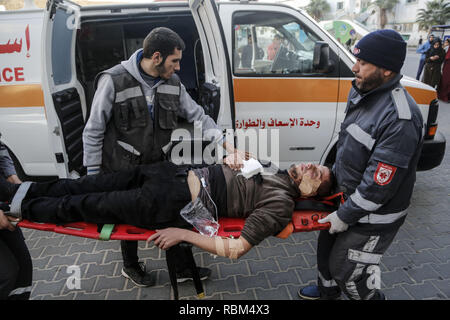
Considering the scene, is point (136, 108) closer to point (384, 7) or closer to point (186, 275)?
point (186, 275)

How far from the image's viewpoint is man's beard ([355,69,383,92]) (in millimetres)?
1811

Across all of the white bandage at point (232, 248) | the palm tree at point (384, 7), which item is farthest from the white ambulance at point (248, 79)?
the palm tree at point (384, 7)

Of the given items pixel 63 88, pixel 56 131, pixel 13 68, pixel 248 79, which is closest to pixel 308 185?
pixel 248 79

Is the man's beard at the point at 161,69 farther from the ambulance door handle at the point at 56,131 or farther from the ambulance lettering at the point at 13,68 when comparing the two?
the ambulance lettering at the point at 13,68

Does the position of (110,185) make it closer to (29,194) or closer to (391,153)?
(29,194)

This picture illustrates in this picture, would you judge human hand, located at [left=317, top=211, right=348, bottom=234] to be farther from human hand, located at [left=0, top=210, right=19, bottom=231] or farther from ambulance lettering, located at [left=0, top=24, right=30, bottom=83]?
ambulance lettering, located at [left=0, top=24, right=30, bottom=83]

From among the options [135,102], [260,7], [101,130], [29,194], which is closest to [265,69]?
[260,7]

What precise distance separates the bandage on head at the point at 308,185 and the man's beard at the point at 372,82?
2.42ft

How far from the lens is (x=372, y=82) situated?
1.84 metres

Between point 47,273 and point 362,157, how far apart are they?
2771 mm

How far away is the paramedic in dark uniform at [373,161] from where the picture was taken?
1.72 m

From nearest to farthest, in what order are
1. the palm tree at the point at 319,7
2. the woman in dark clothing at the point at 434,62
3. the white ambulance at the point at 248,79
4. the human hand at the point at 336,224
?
the human hand at the point at 336,224, the white ambulance at the point at 248,79, the woman in dark clothing at the point at 434,62, the palm tree at the point at 319,7

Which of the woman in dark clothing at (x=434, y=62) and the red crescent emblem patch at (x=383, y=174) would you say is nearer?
the red crescent emblem patch at (x=383, y=174)

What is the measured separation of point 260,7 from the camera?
11.8ft
